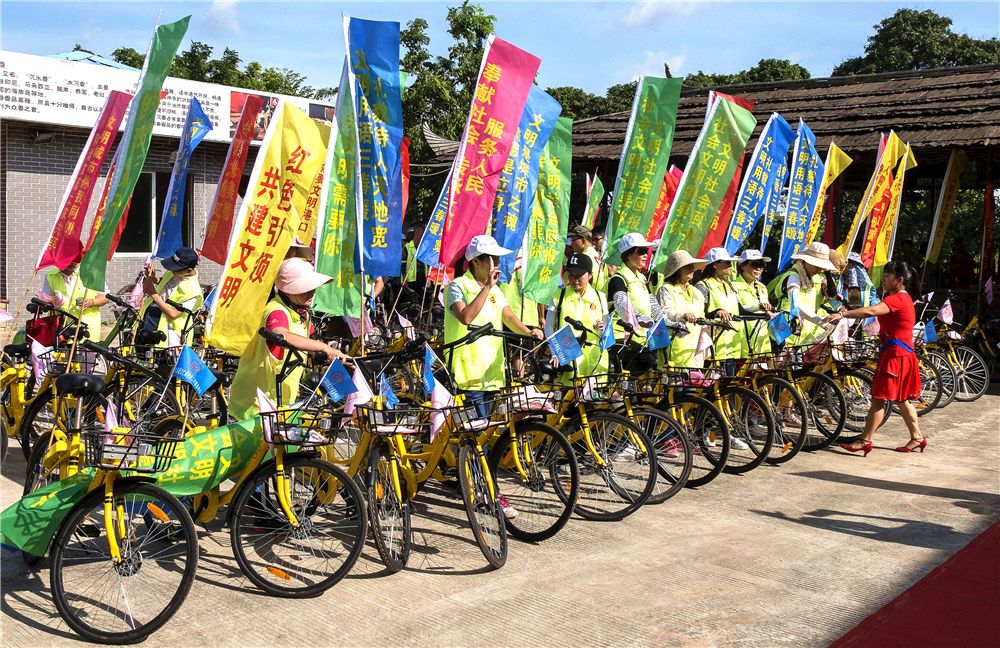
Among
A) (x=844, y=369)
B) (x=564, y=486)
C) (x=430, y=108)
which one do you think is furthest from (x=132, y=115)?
(x=430, y=108)

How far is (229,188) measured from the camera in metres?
Answer: 8.28

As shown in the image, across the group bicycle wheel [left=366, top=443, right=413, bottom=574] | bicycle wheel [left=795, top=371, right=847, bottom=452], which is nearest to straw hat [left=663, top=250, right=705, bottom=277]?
bicycle wheel [left=795, top=371, right=847, bottom=452]

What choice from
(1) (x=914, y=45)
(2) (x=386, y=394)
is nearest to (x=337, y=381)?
(2) (x=386, y=394)

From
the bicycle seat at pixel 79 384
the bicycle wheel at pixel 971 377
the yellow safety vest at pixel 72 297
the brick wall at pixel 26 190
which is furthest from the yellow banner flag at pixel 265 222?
the brick wall at pixel 26 190

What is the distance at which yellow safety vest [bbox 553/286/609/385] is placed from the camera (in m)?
6.96

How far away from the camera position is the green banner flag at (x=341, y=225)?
555 centimetres

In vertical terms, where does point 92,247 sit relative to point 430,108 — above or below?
below

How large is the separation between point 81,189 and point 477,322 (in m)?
3.02

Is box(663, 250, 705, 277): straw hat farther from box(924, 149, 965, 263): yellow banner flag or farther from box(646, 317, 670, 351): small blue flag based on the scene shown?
box(924, 149, 965, 263): yellow banner flag

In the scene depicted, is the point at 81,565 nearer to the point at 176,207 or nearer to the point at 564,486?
the point at 564,486

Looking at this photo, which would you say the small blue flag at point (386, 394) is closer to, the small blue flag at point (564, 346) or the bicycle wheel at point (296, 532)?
the bicycle wheel at point (296, 532)

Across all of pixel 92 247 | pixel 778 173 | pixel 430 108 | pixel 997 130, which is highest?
pixel 430 108

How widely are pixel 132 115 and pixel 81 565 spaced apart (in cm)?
261

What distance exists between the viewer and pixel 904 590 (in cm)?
504
